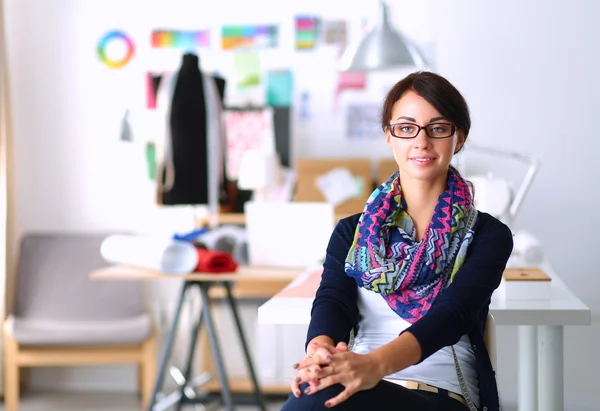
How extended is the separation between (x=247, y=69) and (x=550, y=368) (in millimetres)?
2536

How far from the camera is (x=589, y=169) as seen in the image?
14.2 ft

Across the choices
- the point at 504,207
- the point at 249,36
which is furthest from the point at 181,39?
the point at 504,207

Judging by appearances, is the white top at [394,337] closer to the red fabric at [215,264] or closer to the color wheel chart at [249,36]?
the red fabric at [215,264]

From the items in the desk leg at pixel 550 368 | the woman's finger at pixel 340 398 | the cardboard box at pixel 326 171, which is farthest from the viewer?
the cardboard box at pixel 326 171

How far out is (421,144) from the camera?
1792 mm

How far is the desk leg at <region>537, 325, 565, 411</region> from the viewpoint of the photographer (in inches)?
89.5

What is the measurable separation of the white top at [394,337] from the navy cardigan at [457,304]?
17mm

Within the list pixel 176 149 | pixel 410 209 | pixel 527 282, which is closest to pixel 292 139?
pixel 176 149

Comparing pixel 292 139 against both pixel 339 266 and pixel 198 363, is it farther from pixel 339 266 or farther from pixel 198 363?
pixel 339 266

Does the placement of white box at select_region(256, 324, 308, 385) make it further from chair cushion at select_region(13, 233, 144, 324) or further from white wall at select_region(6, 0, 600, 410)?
white wall at select_region(6, 0, 600, 410)

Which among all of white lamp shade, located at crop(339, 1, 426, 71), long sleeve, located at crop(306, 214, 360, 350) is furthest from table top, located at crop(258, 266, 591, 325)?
white lamp shade, located at crop(339, 1, 426, 71)

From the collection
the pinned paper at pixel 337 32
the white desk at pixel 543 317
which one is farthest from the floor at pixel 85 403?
the white desk at pixel 543 317

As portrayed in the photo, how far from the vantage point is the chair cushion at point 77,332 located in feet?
→ 13.1

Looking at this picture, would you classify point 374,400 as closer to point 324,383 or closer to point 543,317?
point 324,383
